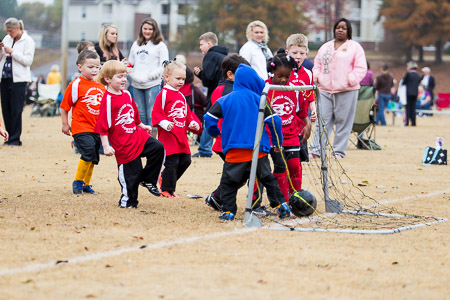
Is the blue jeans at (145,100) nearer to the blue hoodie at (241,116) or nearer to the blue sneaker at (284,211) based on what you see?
the blue hoodie at (241,116)

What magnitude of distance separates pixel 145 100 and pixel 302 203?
5744 millimetres

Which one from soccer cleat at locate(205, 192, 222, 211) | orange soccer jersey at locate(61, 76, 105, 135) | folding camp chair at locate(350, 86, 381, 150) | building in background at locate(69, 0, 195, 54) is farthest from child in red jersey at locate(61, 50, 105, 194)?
building in background at locate(69, 0, 195, 54)

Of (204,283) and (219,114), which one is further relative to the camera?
(219,114)

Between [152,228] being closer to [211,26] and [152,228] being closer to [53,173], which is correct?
[53,173]

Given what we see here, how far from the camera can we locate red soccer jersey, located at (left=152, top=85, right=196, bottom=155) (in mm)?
8258

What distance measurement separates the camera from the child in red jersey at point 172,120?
827 cm

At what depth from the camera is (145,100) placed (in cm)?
1225

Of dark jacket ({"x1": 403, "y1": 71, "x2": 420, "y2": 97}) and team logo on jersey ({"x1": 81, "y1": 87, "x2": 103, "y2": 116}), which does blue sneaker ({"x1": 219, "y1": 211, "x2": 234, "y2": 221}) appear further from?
dark jacket ({"x1": 403, "y1": 71, "x2": 420, "y2": 97})

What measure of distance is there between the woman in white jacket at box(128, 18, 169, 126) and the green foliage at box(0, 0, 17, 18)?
2.92 m

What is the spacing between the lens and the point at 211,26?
67688mm

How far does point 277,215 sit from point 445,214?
5.32 ft

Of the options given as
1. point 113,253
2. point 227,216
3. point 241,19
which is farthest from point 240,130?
point 241,19

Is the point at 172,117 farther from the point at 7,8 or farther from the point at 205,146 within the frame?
the point at 7,8

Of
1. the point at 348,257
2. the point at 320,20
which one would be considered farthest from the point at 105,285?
the point at 320,20
